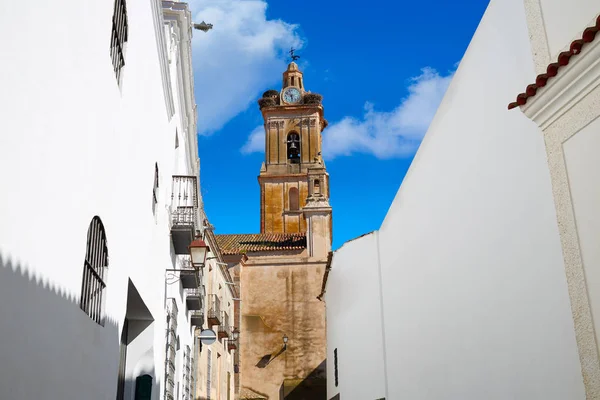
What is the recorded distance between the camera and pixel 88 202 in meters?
5.94

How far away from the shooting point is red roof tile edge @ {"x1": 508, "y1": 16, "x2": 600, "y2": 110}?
429cm

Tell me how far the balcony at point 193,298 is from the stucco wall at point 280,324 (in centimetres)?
1297

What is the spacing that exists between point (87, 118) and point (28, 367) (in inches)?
92.4

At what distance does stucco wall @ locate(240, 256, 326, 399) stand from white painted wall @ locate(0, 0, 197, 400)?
63.1ft

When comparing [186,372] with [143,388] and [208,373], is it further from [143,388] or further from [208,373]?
[143,388]

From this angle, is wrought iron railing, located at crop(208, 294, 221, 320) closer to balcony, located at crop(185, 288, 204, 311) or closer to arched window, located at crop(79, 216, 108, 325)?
balcony, located at crop(185, 288, 204, 311)

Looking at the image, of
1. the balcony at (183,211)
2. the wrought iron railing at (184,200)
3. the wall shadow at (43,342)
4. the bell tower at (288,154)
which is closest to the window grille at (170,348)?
the balcony at (183,211)

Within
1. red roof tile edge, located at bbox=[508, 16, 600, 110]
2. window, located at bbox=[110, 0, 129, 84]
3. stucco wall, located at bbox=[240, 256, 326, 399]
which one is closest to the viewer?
red roof tile edge, located at bbox=[508, 16, 600, 110]

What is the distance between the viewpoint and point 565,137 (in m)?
5.04

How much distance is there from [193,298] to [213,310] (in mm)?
5369

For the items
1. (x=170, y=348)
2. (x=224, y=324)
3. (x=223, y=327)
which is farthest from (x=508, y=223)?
(x=224, y=324)

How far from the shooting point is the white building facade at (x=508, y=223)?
4.84 meters

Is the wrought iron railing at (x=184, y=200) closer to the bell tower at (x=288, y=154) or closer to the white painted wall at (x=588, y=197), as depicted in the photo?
the white painted wall at (x=588, y=197)

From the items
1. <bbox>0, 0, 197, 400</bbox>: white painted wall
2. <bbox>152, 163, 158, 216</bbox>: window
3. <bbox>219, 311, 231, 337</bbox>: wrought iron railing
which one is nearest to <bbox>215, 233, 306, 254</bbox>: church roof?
<bbox>219, 311, 231, 337</bbox>: wrought iron railing
